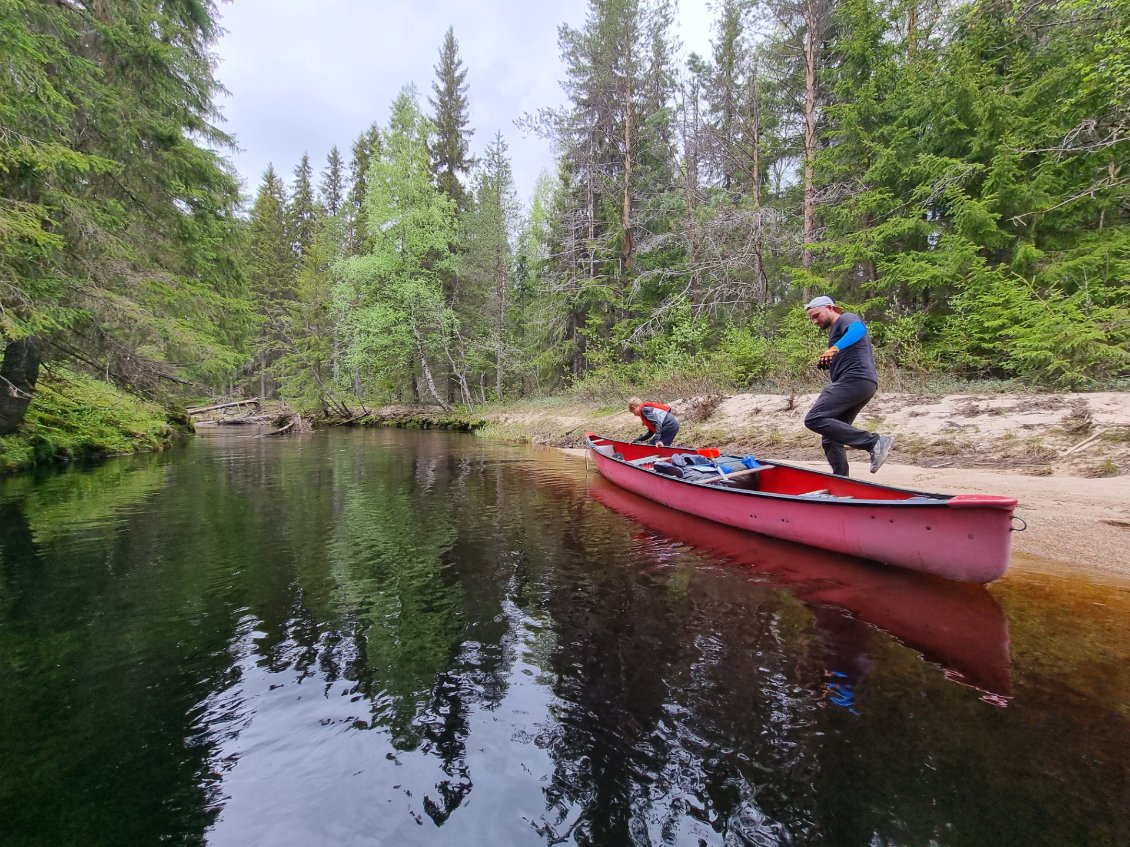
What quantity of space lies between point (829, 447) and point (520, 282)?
25620 mm

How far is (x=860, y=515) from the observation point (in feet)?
14.0

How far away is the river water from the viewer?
184cm

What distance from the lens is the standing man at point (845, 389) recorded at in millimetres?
5219

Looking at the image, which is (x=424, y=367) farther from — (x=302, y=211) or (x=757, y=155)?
(x=302, y=211)

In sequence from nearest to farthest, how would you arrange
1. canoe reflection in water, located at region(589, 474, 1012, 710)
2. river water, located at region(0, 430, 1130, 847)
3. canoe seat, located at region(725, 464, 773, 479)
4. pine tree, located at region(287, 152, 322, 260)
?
river water, located at region(0, 430, 1130, 847) → canoe reflection in water, located at region(589, 474, 1012, 710) → canoe seat, located at region(725, 464, 773, 479) → pine tree, located at region(287, 152, 322, 260)

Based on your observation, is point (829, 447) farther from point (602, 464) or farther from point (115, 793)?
point (115, 793)

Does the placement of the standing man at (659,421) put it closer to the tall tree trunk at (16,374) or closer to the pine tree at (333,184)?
the tall tree trunk at (16,374)

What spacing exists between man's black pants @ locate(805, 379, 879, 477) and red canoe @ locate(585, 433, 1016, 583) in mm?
464

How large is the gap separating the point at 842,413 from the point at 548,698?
A: 4499 millimetres

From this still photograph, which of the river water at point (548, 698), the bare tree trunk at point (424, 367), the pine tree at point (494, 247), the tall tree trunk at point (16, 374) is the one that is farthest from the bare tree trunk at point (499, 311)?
the river water at point (548, 698)

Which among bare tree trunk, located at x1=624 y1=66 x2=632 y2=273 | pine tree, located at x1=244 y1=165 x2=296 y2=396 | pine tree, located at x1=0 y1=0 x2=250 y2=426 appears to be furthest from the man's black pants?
pine tree, located at x1=244 y1=165 x2=296 y2=396

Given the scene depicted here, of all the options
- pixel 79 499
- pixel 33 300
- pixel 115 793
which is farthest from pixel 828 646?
pixel 33 300

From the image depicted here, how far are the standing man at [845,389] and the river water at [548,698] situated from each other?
1414 millimetres

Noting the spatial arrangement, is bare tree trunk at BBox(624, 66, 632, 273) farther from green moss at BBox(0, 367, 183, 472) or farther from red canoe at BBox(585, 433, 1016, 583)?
green moss at BBox(0, 367, 183, 472)
